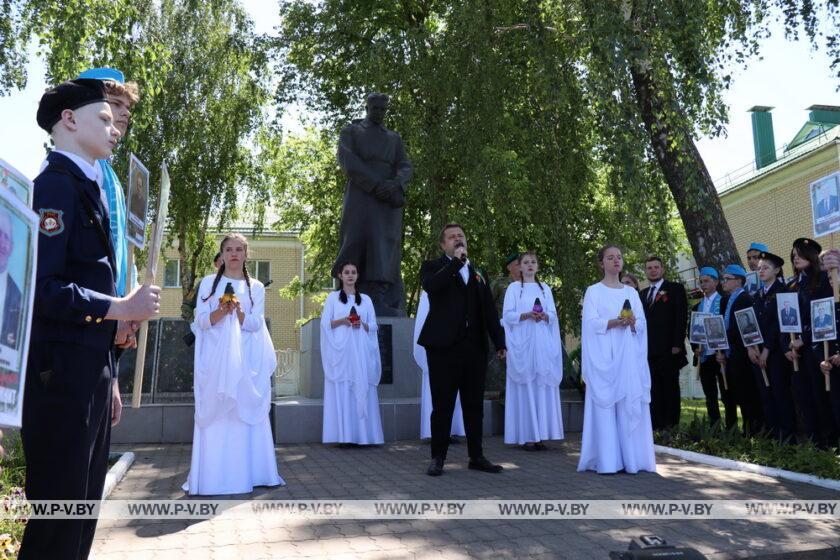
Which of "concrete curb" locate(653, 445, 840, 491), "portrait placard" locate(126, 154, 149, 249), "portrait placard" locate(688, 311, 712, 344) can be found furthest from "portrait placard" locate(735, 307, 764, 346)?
"portrait placard" locate(126, 154, 149, 249)

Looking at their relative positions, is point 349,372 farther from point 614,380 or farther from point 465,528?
point 465,528

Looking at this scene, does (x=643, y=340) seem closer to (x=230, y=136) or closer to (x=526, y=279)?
(x=526, y=279)

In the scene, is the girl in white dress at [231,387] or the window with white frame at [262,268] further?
the window with white frame at [262,268]

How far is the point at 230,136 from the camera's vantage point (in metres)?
23.5

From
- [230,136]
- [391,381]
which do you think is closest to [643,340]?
[391,381]

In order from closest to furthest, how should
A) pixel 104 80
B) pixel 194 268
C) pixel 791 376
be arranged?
pixel 104 80
pixel 791 376
pixel 194 268

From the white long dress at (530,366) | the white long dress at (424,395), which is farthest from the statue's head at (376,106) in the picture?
the white long dress at (530,366)

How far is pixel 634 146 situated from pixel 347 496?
5374mm

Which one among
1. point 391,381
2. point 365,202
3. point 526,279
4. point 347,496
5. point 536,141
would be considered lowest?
point 347,496

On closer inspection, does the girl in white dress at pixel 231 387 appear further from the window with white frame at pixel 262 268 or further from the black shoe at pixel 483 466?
the window with white frame at pixel 262 268

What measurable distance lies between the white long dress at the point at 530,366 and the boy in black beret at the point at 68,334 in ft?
21.8

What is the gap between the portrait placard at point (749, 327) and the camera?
330 inches

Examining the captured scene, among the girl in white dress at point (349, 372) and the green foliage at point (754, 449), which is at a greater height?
the girl in white dress at point (349, 372)

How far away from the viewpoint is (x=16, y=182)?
6.48 ft
